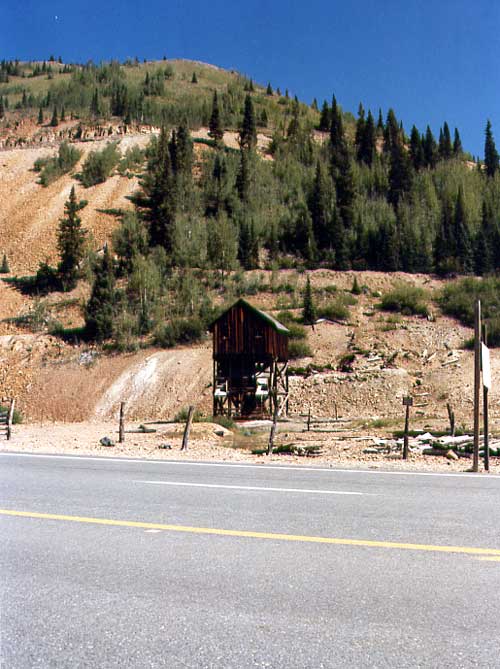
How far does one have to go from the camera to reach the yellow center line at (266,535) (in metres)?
6.19

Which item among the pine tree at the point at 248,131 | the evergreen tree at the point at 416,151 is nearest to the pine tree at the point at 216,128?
the pine tree at the point at 248,131

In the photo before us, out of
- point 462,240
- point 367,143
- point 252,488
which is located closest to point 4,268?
point 462,240

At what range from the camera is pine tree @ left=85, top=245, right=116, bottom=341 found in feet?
156

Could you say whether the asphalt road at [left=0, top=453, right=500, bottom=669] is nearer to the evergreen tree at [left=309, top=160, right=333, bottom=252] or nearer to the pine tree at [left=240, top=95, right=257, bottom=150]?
the evergreen tree at [left=309, top=160, right=333, bottom=252]

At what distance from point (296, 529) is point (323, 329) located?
132 feet

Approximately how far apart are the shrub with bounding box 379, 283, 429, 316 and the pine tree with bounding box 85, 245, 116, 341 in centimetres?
2100

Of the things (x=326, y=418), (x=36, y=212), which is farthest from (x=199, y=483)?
(x=36, y=212)

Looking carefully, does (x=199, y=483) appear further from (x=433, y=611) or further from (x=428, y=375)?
(x=428, y=375)

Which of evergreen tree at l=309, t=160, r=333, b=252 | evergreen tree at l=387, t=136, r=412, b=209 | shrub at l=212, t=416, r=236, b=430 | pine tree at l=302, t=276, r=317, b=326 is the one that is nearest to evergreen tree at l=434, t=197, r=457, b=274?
evergreen tree at l=309, t=160, r=333, b=252

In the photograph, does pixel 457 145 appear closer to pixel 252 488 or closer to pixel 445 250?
pixel 445 250

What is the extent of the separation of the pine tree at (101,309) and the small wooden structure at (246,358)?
48.0 feet

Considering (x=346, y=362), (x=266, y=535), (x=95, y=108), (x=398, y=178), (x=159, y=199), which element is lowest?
(x=266, y=535)

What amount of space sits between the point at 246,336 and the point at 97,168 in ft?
164

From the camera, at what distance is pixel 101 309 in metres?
47.9
